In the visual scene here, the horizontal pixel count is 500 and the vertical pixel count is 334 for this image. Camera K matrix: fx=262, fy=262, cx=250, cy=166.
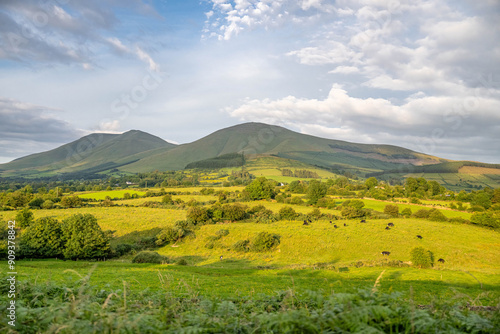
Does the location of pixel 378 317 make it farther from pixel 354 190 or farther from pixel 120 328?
pixel 354 190

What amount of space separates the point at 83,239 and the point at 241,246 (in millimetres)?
24949

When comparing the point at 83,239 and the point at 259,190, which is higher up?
the point at 259,190

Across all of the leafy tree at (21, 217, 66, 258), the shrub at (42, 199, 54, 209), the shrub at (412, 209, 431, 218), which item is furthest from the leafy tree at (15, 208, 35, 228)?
the shrub at (412, 209, 431, 218)

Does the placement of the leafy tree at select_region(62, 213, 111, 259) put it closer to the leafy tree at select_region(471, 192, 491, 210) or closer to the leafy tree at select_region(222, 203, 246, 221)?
the leafy tree at select_region(222, 203, 246, 221)

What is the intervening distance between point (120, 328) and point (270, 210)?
7269 centimetres

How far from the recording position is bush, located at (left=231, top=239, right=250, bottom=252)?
46.5 meters

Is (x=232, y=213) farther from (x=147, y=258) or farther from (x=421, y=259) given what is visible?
(x=421, y=259)

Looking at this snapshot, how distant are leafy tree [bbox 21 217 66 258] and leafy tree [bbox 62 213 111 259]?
1133 mm

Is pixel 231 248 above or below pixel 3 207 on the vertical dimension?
below

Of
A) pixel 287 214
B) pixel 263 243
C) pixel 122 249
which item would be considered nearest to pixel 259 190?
pixel 287 214

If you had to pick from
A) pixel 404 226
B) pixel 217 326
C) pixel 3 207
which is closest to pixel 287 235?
pixel 404 226

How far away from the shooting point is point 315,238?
4962 centimetres

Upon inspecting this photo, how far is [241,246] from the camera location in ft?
154

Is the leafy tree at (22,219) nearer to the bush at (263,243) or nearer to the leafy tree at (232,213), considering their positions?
the leafy tree at (232,213)
